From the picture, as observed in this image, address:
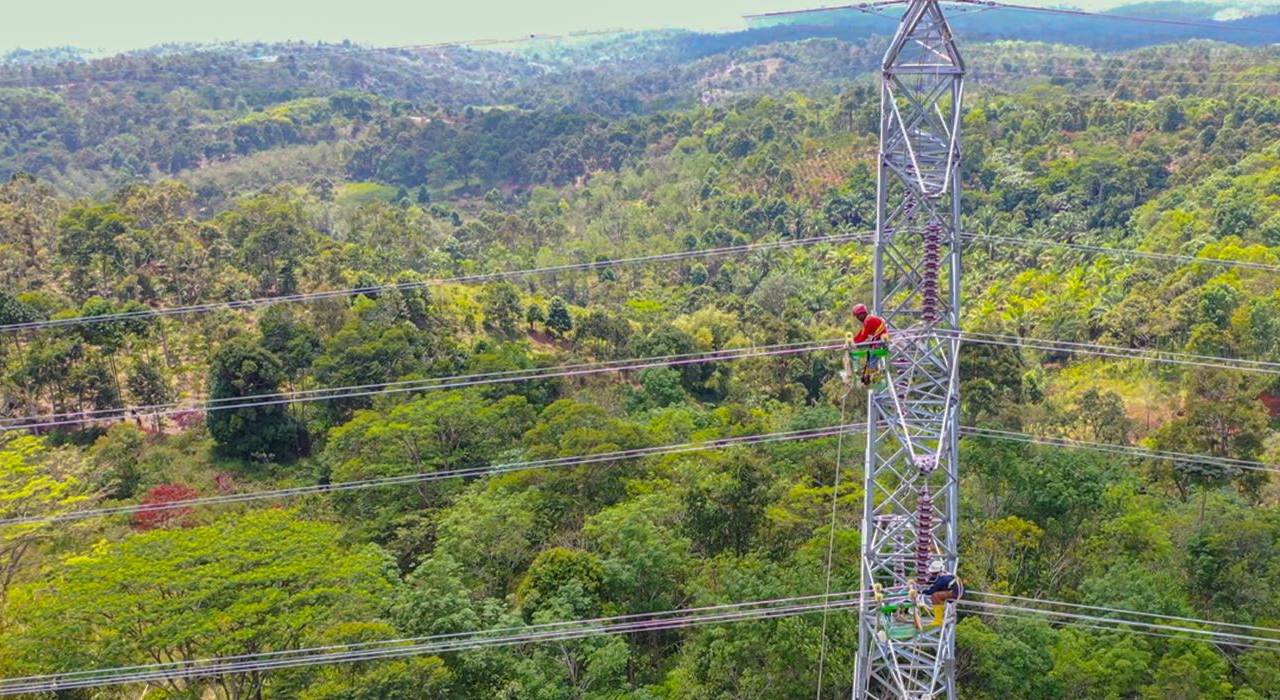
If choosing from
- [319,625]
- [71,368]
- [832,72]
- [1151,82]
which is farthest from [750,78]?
[319,625]

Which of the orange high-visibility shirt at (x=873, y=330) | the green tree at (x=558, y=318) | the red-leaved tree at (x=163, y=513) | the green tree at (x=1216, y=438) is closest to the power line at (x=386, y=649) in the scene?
the red-leaved tree at (x=163, y=513)

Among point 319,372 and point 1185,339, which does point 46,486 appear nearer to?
point 319,372

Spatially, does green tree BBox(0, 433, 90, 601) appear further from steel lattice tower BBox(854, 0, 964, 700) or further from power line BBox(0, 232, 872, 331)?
steel lattice tower BBox(854, 0, 964, 700)

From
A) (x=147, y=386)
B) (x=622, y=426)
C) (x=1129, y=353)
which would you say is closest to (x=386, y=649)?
(x=622, y=426)

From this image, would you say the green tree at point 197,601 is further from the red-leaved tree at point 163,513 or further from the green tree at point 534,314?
the green tree at point 534,314

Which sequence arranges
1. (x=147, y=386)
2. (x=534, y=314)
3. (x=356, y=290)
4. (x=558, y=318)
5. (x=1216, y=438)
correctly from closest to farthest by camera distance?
1. (x=356, y=290)
2. (x=1216, y=438)
3. (x=147, y=386)
4. (x=534, y=314)
5. (x=558, y=318)

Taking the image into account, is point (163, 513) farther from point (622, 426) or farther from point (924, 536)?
point (924, 536)
